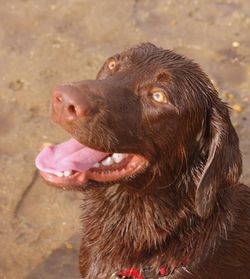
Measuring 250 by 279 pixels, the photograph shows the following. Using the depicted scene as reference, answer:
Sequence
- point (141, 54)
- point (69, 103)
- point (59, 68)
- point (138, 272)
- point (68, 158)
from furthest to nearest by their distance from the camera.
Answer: point (59, 68)
point (138, 272)
point (141, 54)
point (68, 158)
point (69, 103)

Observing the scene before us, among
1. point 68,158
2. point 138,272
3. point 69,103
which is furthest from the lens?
point 138,272

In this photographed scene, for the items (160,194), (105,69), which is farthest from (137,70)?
(160,194)

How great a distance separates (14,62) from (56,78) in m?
0.52

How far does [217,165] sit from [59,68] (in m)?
3.48

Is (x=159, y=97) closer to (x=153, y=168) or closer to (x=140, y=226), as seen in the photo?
(x=153, y=168)

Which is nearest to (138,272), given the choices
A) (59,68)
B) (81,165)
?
(81,165)

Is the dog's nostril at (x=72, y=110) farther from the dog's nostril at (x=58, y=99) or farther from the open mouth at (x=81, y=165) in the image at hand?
the open mouth at (x=81, y=165)

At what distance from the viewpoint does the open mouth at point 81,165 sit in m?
3.68

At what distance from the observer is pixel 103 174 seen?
374 centimetres

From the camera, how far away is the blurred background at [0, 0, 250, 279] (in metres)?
5.44

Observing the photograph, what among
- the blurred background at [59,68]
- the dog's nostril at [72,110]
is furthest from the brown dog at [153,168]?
the blurred background at [59,68]

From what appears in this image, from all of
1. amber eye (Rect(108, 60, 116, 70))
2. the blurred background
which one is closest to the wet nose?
amber eye (Rect(108, 60, 116, 70))

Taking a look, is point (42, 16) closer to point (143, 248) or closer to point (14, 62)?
point (14, 62)

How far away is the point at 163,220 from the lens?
412 cm
